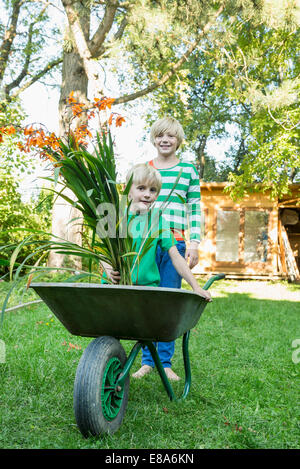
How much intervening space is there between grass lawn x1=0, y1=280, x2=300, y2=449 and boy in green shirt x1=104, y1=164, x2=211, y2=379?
1.87ft

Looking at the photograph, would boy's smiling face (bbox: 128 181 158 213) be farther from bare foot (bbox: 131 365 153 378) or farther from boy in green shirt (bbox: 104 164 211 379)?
bare foot (bbox: 131 365 153 378)

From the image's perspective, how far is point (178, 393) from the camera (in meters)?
2.33

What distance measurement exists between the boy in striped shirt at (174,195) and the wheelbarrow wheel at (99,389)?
74 centimetres

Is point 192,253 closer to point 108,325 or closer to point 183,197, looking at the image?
point 183,197

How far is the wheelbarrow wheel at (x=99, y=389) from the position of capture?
1.55 m

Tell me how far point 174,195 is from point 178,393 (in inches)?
41.7

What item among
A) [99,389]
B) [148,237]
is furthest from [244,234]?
[99,389]

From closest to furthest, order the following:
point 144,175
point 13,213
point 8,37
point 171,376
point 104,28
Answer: point 144,175 → point 171,376 → point 104,28 → point 13,213 → point 8,37

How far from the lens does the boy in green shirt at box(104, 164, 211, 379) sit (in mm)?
1908

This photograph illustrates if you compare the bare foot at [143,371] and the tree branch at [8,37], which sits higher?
the tree branch at [8,37]

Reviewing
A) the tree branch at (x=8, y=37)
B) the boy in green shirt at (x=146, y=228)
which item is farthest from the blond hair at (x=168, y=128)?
the tree branch at (x=8, y=37)

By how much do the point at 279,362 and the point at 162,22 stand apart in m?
5.68

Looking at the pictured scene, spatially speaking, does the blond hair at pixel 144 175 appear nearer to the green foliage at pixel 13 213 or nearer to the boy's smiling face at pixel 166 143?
the boy's smiling face at pixel 166 143

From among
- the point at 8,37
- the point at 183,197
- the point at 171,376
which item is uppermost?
the point at 8,37
